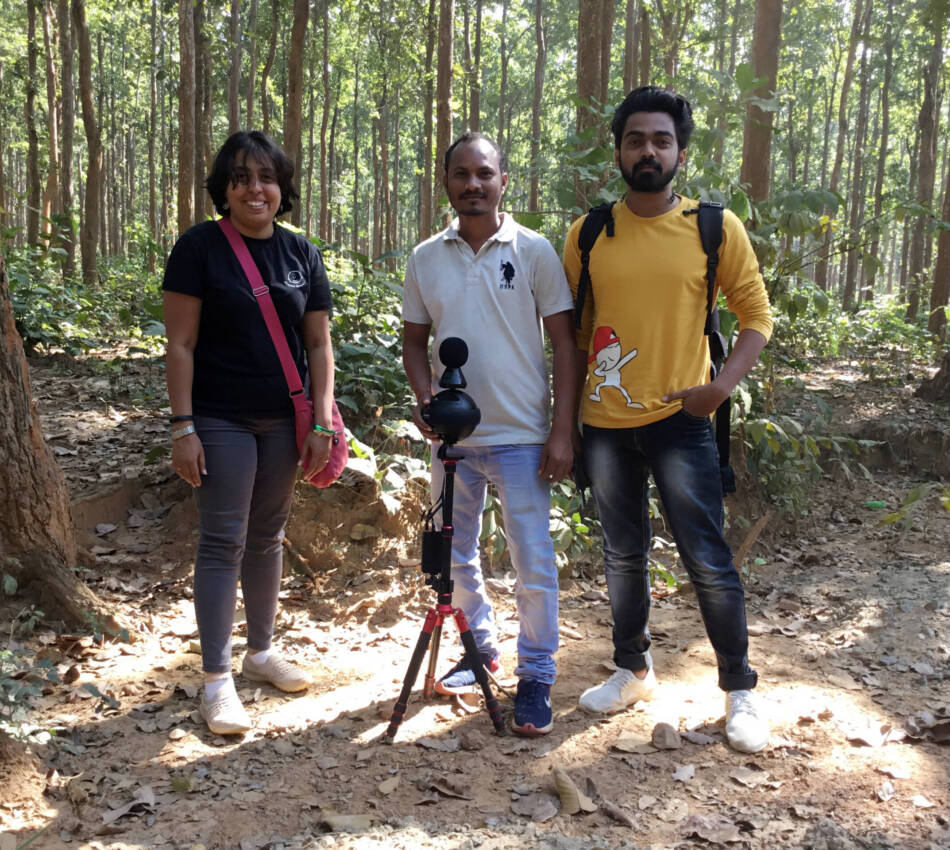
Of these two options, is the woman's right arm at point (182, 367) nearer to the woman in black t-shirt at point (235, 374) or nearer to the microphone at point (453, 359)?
the woman in black t-shirt at point (235, 374)

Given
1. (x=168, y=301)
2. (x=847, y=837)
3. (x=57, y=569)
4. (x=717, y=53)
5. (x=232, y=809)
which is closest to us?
(x=847, y=837)

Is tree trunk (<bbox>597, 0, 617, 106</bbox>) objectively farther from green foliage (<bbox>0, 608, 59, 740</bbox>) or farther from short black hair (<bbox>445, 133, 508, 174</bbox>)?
green foliage (<bbox>0, 608, 59, 740</bbox>)

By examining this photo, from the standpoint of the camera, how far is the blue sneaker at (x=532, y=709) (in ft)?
9.69

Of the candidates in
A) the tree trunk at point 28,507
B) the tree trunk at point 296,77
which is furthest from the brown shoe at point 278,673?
the tree trunk at point 296,77

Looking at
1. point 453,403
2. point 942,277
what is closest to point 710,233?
point 453,403

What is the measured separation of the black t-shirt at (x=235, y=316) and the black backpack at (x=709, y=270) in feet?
3.38

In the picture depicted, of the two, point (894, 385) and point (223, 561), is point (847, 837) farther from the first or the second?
point (894, 385)

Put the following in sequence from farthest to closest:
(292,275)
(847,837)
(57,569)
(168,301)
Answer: (57,569)
(292,275)
(168,301)
(847,837)

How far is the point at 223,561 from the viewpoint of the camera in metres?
→ 2.95

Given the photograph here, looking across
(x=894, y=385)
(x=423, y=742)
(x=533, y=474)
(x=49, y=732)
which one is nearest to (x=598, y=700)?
(x=423, y=742)

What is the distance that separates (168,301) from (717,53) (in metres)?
26.1

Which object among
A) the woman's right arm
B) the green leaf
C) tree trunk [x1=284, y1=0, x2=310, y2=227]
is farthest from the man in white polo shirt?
tree trunk [x1=284, y1=0, x2=310, y2=227]

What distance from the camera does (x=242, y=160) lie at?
9.28ft

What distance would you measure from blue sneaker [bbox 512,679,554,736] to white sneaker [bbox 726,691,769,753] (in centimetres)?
65
